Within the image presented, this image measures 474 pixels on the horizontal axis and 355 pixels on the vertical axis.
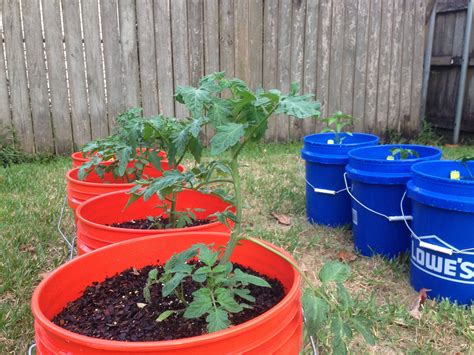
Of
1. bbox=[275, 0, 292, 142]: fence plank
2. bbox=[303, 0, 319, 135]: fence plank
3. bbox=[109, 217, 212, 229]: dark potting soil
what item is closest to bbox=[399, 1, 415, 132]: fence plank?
bbox=[303, 0, 319, 135]: fence plank

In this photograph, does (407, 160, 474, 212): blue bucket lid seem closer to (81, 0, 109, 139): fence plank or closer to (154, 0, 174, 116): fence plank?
(154, 0, 174, 116): fence plank

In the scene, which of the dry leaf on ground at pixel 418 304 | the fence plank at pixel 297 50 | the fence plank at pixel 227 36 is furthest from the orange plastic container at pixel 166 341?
the fence plank at pixel 297 50

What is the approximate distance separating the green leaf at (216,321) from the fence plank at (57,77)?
11.9ft

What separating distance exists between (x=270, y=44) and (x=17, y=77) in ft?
7.82

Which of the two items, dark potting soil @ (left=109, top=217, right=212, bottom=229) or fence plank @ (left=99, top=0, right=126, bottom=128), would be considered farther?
fence plank @ (left=99, top=0, right=126, bottom=128)

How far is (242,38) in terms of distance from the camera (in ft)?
14.7

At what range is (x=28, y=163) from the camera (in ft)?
13.2

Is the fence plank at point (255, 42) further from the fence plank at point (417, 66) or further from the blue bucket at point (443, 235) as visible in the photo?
the blue bucket at point (443, 235)

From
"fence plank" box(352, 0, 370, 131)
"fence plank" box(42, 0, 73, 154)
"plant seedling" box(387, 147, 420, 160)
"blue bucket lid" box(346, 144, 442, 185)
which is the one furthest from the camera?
"fence plank" box(352, 0, 370, 131)

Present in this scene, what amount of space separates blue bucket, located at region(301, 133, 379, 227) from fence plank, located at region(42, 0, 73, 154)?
2.42m

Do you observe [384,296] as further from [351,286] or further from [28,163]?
[28,163]

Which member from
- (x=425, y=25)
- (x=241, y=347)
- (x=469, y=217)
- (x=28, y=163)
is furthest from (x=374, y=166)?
(x=425, y=25)

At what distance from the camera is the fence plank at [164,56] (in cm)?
419

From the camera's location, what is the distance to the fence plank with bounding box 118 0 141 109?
13.4ft
